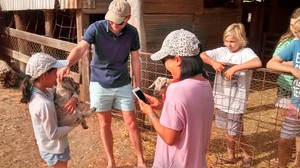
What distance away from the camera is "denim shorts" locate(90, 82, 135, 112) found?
Result: 3.52 metres

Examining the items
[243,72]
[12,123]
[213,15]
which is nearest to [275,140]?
[243,72]

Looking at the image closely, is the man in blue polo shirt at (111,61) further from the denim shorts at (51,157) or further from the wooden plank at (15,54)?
the wooden plank at (15,54)

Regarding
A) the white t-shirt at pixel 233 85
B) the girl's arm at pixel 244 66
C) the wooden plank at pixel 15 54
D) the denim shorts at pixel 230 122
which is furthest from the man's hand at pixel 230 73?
the wooden plank at pixel 15 54

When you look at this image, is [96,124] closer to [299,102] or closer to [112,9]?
[112,9]

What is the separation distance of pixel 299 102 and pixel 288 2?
10.4 meters

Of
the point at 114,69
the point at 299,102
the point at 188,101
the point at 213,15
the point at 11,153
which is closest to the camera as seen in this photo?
the point at 188,101

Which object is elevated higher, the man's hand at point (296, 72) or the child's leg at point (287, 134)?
the man's hand at point (296, 72)

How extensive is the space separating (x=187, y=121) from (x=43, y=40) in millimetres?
5302

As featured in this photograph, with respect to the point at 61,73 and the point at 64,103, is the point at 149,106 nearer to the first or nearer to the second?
the point at 64,103

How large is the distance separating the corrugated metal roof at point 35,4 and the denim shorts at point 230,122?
10.6ft

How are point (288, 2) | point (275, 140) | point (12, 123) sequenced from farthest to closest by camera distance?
1. point (288, 2)
2. point (12, 123)
3. point (275, 140)

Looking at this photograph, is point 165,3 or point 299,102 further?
point 165,3

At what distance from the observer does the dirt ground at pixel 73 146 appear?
409cm

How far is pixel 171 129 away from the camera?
74.4 inches
